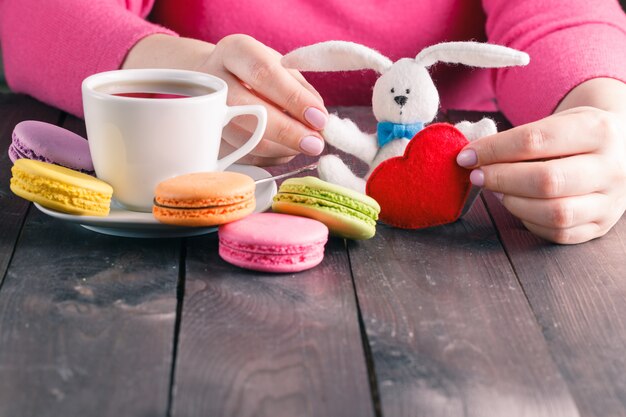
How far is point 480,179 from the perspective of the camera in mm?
845

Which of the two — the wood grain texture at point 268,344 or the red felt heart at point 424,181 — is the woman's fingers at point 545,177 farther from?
the wood grain texture at point 268,344

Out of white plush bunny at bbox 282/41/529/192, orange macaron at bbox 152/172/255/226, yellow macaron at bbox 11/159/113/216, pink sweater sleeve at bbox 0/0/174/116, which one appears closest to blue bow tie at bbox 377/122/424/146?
white plush bunny at bbox 282/41/529/192

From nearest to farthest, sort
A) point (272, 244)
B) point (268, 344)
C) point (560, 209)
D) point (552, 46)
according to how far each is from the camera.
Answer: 1. point (268, 344)
2. point (272, 244)
3. point (560, 209)
4. point (552, 46)

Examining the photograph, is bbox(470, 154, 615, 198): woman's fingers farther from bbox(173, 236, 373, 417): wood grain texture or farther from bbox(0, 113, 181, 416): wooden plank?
bbox(0, 113, 181, 416): wooden plank

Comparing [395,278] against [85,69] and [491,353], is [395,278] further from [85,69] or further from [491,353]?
[85,69]

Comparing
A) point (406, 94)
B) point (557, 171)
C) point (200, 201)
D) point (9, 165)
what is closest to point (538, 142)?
point (557, 171)

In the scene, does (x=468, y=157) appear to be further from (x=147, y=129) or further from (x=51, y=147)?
(x=51, y=147)

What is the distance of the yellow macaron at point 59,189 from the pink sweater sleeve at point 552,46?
0.67 metres

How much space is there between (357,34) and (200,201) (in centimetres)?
78

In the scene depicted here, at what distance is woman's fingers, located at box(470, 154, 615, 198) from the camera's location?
2.70 ft

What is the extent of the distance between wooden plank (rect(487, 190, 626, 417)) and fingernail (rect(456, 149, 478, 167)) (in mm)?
93

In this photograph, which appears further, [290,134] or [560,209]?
[290,134]

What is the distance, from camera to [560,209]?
828 millimetres

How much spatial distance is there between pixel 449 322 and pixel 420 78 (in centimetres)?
30
